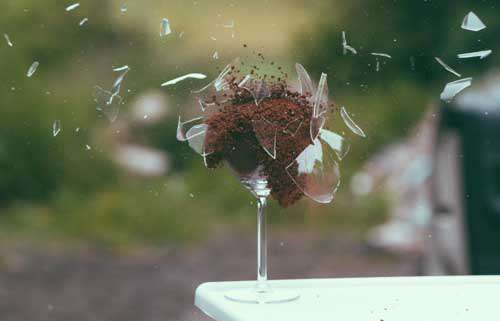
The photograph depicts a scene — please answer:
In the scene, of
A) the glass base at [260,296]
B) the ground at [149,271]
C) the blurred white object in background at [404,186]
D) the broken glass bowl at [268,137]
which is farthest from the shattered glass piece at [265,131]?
the blurred white object in background at [404,186]

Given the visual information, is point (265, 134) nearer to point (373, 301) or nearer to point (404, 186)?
point (373, 301)

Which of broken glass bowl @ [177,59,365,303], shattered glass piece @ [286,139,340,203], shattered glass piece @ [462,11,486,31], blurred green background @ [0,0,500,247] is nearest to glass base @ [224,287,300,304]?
broken glass bowl @ [177,59,365,303]

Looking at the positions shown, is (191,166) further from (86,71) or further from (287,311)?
(287,311)

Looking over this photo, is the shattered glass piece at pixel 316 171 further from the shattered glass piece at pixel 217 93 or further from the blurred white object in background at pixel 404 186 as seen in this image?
the blurred white object in background at pixel 404 186

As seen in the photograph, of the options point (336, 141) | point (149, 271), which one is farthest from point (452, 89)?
→ point (149, 271)

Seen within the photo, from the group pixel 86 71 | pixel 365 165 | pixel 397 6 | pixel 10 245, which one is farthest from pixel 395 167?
pixel 10 245

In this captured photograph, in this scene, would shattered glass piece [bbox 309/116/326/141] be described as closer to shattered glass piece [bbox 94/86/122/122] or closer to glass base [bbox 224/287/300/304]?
glass base [bbox 224/287/300/304]

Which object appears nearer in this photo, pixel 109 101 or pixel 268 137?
Result: pixel 268 137
